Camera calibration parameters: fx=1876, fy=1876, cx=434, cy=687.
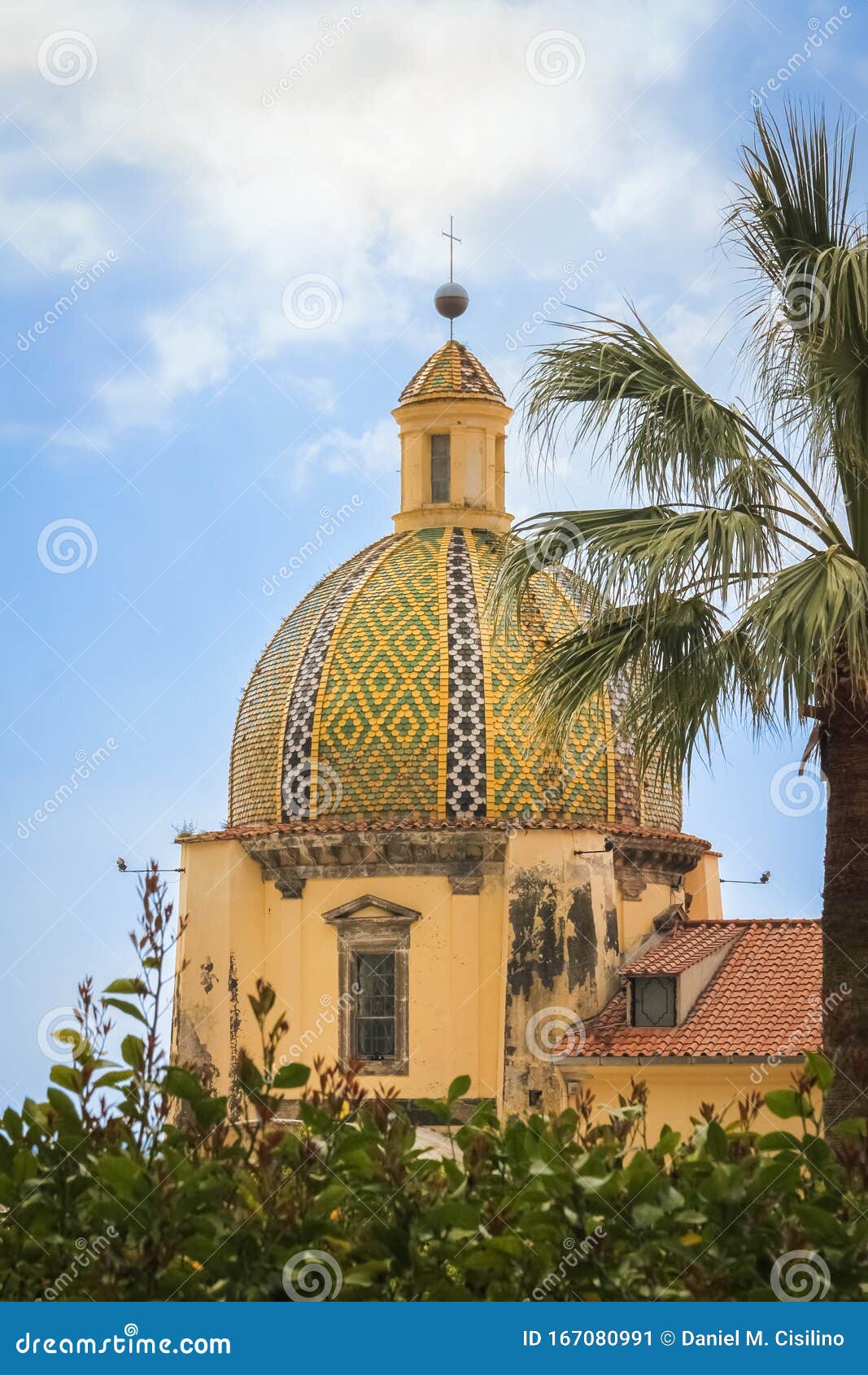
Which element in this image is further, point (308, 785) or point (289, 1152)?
point (308, 785)

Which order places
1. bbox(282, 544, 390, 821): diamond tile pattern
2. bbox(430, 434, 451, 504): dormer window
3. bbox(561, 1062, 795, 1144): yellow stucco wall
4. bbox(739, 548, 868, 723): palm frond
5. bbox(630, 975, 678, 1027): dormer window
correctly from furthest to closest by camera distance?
bbox(430, 434, 451, 504): dormer window → bbox(282, 544, 390, 821): diamond tile pattern → bbox(630, 975, 678, 1027): dormer window → bbox(561, 1062, 795, 1144): yellow stucco wall → bbox(739, 548, 868, 723): palm frond

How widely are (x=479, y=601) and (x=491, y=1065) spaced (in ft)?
18.5

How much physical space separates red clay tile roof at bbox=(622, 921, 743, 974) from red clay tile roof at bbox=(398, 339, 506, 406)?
25.2ft

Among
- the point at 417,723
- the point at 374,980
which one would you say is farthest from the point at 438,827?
the point at 374,980

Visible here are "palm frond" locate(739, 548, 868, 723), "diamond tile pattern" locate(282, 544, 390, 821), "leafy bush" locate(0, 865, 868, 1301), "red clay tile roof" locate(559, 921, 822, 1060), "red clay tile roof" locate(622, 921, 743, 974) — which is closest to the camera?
"leafy bush" locate(0, 865, 868, 1301)

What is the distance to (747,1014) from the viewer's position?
20.7m

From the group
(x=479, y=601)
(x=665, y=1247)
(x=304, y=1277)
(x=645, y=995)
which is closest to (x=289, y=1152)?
(x=304, y=1277)

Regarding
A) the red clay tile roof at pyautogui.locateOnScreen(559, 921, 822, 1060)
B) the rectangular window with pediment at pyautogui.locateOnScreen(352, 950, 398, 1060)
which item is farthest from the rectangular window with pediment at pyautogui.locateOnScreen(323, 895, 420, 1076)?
the red clay tile roof at pyautogui.locateOnScreen(559, 921, 822, 1060)

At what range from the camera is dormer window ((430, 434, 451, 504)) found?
25.4 metres

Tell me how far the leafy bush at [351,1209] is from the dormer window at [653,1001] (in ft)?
47.3

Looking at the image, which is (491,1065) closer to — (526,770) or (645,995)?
(645,995)

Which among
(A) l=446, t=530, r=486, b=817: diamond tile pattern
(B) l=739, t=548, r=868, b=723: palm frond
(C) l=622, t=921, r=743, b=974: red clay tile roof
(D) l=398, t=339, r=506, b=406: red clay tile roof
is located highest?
(D) l=398, t=339, r=506, b=406: red clay tile roof

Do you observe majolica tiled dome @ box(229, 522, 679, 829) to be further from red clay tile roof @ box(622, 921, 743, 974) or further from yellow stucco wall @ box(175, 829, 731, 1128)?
red clay tile roof @ box(622, 921, 743, 974)

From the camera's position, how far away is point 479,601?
76.0ft
